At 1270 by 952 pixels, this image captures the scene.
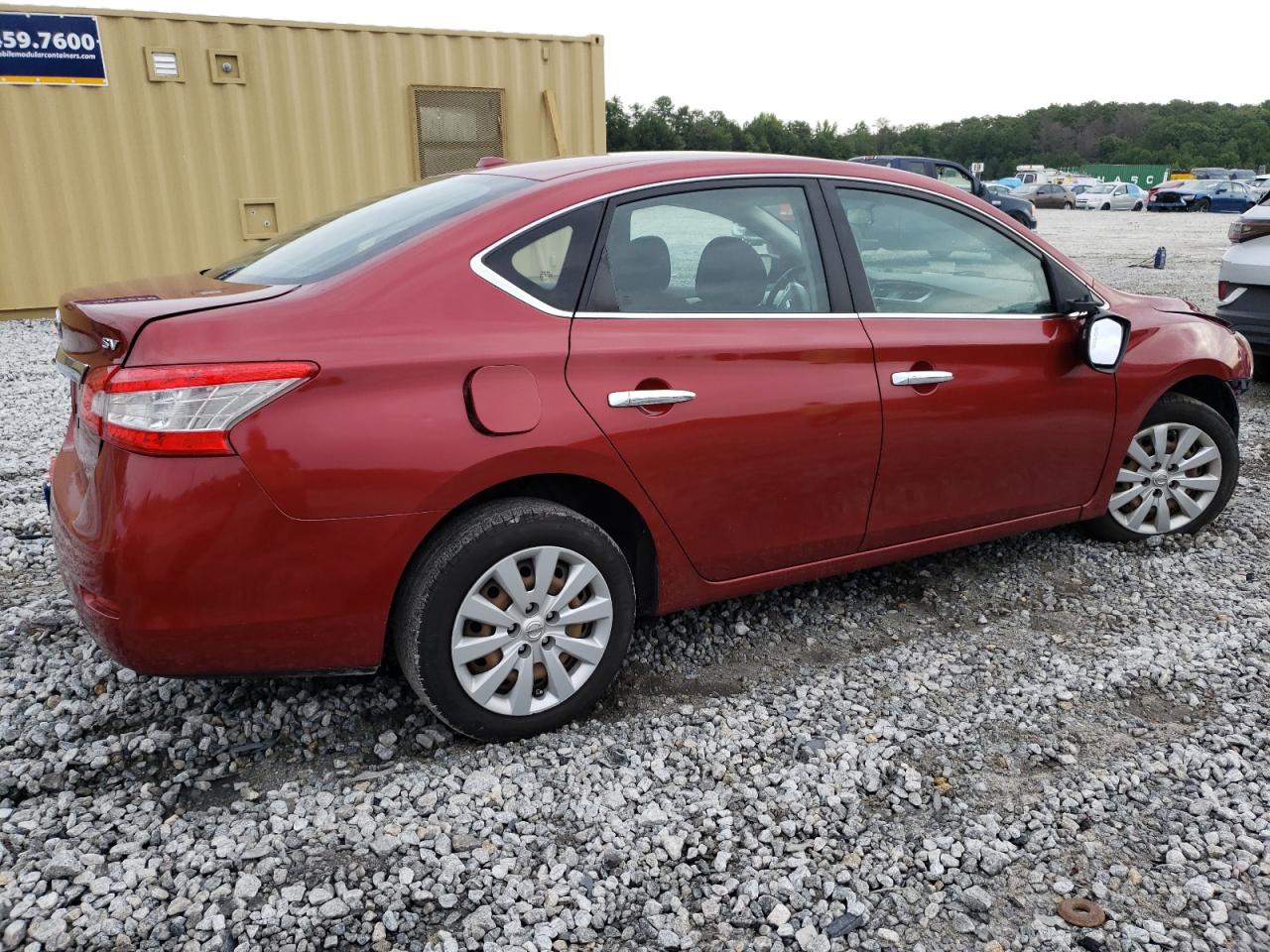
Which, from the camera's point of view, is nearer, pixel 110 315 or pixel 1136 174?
pixel 110 315

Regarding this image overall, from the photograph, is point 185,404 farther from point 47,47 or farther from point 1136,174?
point 1136,174

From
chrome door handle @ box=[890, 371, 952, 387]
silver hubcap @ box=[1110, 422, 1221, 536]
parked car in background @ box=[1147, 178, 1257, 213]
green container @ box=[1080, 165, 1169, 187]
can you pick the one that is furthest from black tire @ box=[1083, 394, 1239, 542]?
green container @ box=[1080, 165, 1169, 187]

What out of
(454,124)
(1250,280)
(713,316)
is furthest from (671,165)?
(454,124)

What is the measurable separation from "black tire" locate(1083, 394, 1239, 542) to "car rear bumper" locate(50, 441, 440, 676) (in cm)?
306

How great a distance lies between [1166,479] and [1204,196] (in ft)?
136

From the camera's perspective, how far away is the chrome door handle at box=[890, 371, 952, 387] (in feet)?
10.6

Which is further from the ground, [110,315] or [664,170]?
[664,170]

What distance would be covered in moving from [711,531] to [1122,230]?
29.4 meters

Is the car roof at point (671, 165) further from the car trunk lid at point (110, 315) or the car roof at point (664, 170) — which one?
the car trunk lid at point (110, 315)

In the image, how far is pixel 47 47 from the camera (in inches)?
365

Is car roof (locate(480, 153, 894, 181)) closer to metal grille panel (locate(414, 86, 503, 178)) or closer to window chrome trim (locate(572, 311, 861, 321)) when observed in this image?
window chrome trim (locate(572, 311, 861, 321))

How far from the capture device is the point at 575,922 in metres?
2.17

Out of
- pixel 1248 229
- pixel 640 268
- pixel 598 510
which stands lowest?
pixel 598 510

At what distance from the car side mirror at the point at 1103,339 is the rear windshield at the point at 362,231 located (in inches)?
84.8
